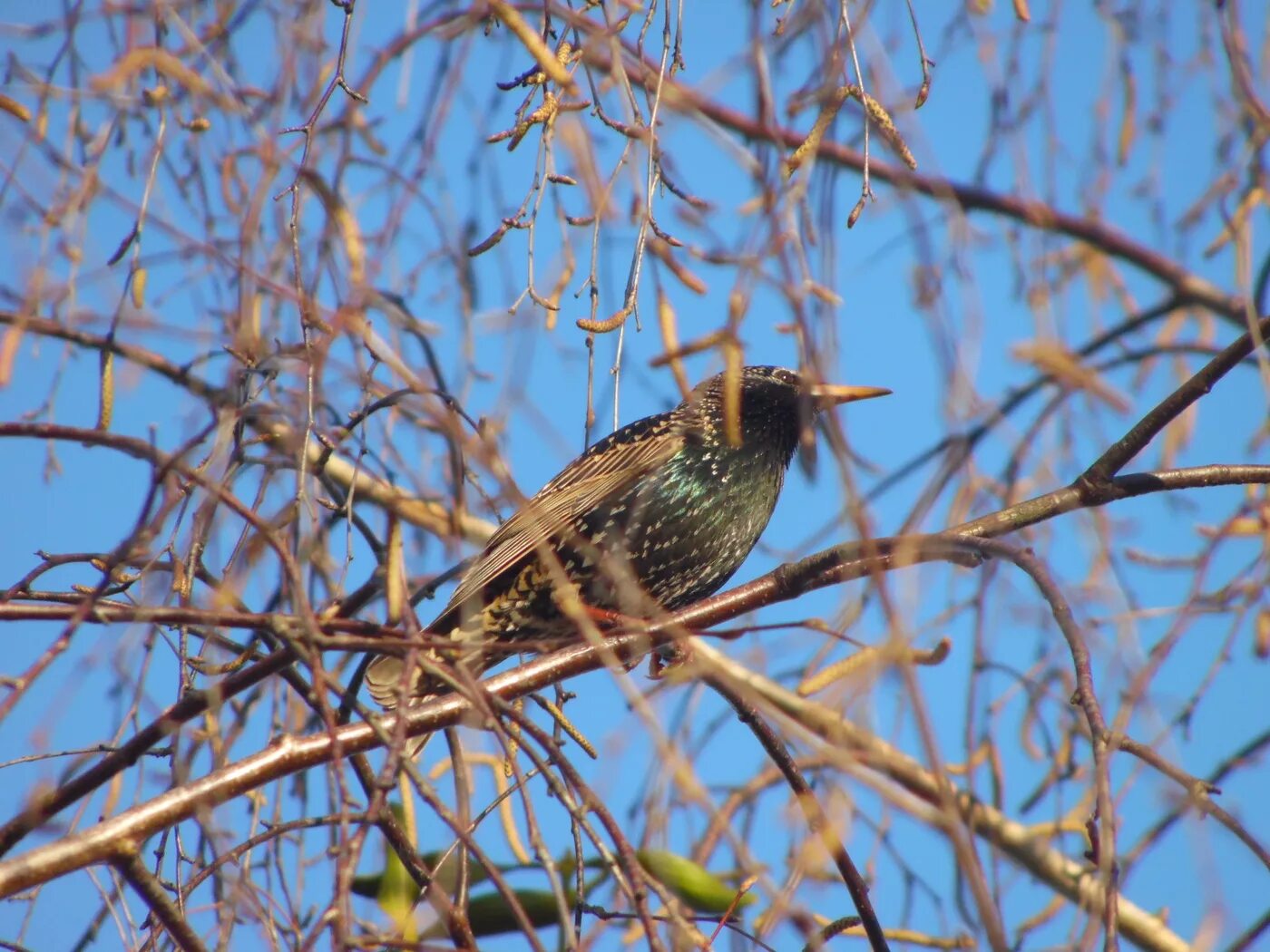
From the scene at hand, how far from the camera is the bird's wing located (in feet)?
14.1

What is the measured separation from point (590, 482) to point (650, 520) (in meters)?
0.29

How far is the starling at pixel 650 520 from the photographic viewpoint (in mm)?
4539

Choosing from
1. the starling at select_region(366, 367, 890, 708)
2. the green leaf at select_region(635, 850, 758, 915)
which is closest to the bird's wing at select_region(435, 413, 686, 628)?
→ the starling at select_region(366, 367, 890, 708)

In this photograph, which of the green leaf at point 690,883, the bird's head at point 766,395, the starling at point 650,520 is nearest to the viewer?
the green leaf at point 690,883

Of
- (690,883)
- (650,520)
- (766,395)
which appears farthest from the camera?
(766,395)

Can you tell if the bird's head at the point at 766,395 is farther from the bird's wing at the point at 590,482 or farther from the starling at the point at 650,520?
the bird's wing at the point at 590,482

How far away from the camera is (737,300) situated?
177cm

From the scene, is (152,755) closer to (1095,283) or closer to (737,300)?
(737,300)

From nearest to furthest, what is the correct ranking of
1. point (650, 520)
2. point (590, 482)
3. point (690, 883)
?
point (690, 883) < point (650, 520) < point (590, 482)

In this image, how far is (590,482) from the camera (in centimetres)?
474

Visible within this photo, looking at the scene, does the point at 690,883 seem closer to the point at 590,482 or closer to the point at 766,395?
the point at 590,482

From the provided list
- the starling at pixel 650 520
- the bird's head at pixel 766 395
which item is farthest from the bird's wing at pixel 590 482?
the bird's head at pixel 766 395

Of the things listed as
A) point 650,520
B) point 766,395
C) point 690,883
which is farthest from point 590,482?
point 690,883

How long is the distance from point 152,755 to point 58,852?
1.22 ft
